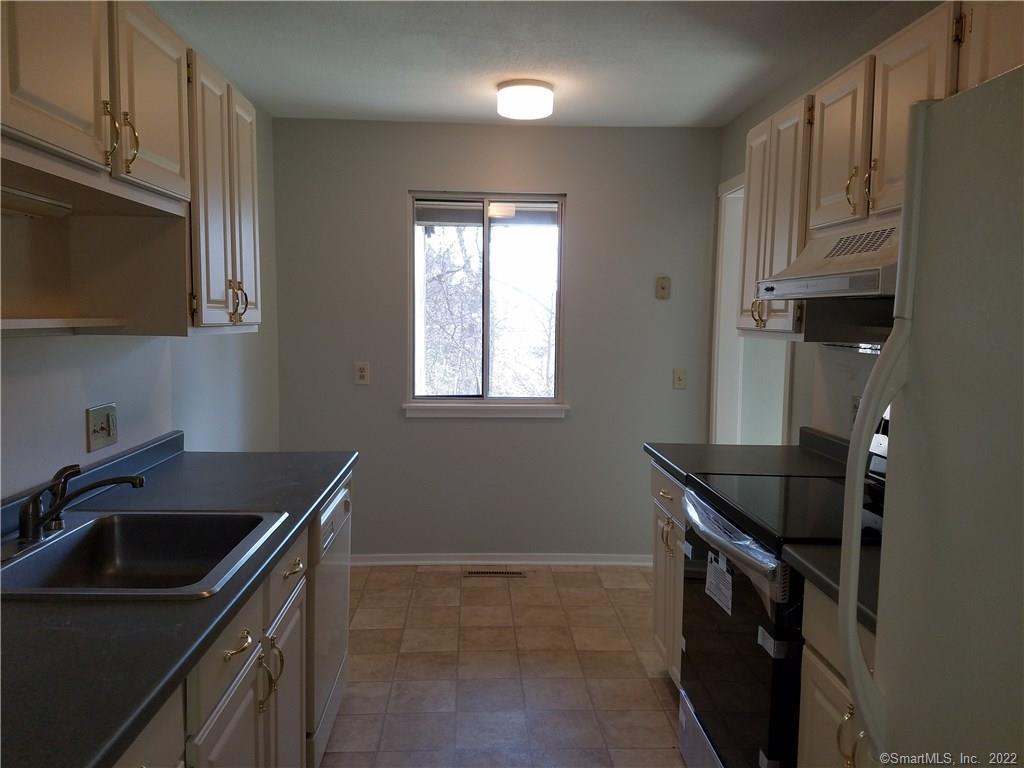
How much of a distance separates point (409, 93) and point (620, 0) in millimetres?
1292

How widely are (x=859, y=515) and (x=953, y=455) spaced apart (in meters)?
0.17

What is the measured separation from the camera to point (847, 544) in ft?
3.15

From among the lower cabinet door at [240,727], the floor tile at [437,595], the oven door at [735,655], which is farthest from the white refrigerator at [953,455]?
the floor tile at [437,595]

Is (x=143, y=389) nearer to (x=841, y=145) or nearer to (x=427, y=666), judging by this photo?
(x=427, y=666)

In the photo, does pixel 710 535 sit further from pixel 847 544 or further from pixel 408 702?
pixel 408 702

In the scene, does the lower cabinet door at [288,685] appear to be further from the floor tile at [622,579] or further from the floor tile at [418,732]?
the floor tile at [622,579]

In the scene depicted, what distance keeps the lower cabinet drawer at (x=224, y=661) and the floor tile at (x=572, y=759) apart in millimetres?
1187

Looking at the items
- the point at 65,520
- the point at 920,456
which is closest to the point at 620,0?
the point at 920,456

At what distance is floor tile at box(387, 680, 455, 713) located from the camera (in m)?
2.56

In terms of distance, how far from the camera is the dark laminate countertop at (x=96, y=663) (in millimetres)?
871

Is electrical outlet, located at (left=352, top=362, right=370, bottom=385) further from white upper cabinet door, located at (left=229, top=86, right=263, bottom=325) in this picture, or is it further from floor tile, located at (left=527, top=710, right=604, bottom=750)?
floor tile, located at (left=527, top=710, right=604, bottom=750)

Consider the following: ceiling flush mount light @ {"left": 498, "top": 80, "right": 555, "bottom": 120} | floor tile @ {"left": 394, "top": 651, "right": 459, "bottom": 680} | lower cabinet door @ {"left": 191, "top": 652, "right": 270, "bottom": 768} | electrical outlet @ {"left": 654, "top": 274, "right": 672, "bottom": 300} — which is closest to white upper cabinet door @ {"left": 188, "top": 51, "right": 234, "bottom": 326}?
lower cabinet door @ {"left": 191, "top": 652, "right": 270, "bottom": 768}

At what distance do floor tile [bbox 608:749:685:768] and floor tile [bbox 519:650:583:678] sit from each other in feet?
1.69

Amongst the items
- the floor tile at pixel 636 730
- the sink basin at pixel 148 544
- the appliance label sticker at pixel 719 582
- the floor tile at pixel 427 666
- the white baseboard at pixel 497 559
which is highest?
the sink basin at pixel 148 544
